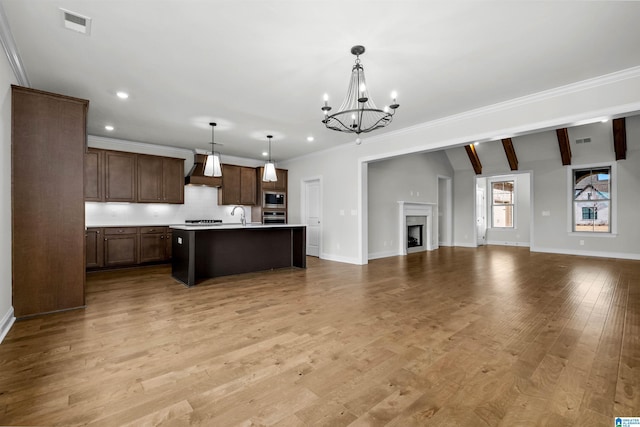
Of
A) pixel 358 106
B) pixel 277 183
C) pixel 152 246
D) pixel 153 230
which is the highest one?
pixel 358 106

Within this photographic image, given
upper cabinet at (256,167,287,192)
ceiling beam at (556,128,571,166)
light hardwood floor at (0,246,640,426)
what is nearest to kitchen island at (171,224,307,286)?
light hardwood floor at (0,246,640,426)

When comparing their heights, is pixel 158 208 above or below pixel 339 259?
above

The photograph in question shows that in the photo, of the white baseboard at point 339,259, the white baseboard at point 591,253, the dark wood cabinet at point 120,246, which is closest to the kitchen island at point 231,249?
the white baseboard at point 339,259

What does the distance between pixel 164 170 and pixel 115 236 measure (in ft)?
5.66

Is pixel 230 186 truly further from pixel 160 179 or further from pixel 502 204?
pixel 502 204

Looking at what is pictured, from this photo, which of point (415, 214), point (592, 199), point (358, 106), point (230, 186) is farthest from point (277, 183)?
point (592, 199)

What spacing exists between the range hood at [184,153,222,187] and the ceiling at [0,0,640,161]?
236 cm

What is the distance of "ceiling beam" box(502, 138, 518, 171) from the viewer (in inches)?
331

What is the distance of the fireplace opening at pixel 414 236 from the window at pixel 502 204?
4042 millimetres

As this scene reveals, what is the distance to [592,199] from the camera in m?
8.00

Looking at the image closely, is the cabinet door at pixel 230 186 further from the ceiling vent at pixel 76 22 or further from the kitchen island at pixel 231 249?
the ceiling vent at pixel 76 22

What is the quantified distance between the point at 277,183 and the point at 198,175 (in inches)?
87.1

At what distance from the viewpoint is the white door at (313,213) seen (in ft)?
25.2

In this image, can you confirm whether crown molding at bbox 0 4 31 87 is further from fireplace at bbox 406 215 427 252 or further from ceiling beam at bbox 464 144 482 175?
ceiling beam at bbox 464 144 482 175
